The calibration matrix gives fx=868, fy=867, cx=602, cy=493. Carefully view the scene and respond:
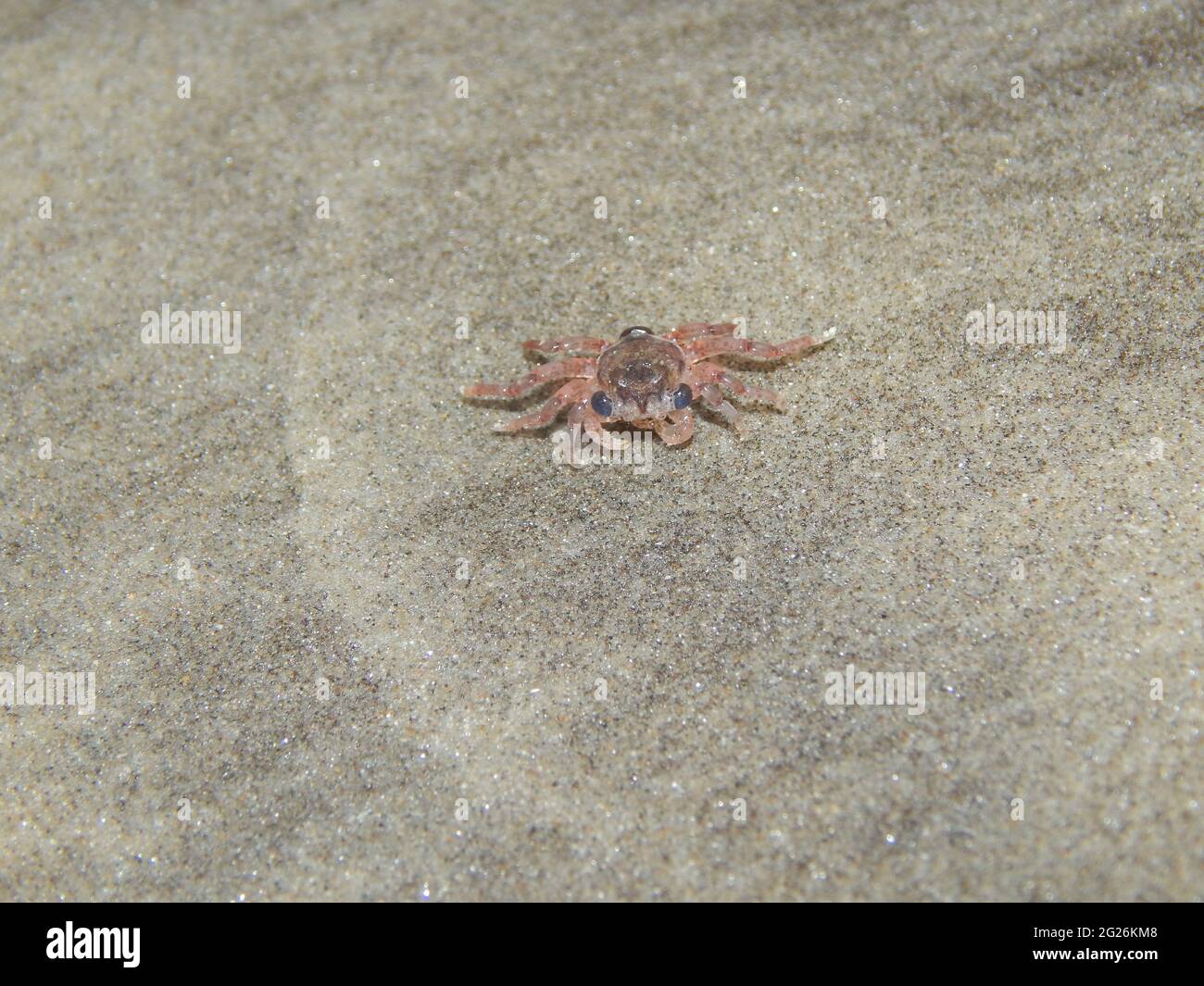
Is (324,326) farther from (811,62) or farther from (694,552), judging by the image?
(811,62)

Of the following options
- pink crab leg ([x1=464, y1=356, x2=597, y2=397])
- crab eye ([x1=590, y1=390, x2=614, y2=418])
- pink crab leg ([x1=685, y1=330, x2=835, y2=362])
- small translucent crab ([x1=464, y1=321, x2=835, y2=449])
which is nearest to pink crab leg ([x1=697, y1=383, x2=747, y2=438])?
small translucent crab ([x1=464, y1=321, x2=835, y2=449])

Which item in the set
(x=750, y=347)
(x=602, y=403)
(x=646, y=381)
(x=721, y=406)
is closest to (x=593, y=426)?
(x=602, y=403)

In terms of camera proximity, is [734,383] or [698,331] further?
[698,331]

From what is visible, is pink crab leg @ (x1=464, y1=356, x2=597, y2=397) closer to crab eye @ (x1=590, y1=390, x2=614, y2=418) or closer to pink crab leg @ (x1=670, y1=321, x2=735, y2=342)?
crab eye @ (x1=590, y1=390, x2=614, y2=418)

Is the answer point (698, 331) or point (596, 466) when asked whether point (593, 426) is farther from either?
point (698, 331)

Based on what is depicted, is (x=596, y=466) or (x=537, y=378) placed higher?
(x=537, y=378)

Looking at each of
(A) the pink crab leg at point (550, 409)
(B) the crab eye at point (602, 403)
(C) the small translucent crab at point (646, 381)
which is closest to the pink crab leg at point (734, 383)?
(C) the small translucent crab at point (646, 381)
